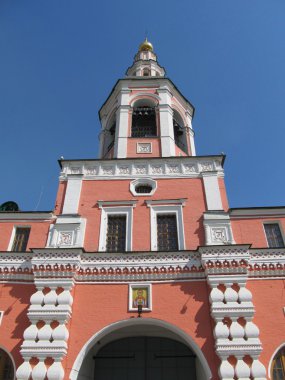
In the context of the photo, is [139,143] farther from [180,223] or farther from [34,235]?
[34,235]

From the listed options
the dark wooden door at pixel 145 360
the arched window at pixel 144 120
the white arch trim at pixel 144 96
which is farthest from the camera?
the white arch trim at pixel 144 96

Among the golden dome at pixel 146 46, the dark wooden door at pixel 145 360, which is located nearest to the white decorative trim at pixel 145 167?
the dark wooden door at pixel 145 360

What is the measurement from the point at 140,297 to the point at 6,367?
157 inches

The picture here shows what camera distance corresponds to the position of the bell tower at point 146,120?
14984 mm

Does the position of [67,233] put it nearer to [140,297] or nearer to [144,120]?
[140,297]

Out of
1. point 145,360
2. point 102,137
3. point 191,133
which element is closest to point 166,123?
point 191,133

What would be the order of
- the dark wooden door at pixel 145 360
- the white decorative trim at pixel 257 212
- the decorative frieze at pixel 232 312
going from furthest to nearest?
1. the white decorative trim at pixel 257 212
2. the dark wooden door at pixel 145 360
3. the decorative frieze at pixel 232 312

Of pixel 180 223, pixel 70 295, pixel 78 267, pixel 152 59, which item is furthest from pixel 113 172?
pixel 152 59

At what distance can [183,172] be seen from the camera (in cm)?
1357

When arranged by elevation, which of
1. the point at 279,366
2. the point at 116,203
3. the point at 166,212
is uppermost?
the point at 116,203

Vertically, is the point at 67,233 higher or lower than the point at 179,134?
lower

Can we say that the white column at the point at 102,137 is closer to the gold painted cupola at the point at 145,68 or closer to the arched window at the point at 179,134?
the arched window at the point at 179,134

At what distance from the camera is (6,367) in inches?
385

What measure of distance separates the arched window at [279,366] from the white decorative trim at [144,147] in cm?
850
